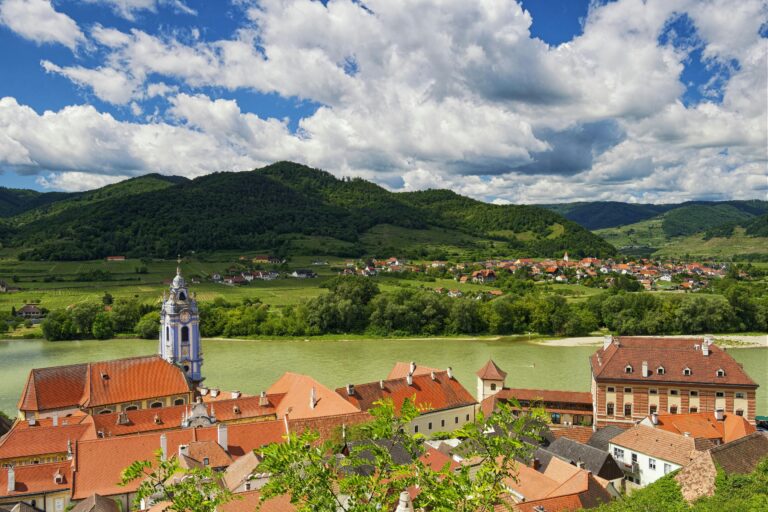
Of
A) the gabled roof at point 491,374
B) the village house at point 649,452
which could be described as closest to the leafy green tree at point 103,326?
the gabled roof at point 491,374

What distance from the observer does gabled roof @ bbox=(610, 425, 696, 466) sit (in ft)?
71.8

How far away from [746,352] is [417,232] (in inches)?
4393

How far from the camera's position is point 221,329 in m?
65.2

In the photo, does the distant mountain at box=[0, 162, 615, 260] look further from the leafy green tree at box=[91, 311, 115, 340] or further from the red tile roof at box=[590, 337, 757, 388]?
the red tile roof at box=[590, 337, 757, 388]

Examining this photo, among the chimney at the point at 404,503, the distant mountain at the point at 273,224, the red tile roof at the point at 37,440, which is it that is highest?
the distant mountain at the point at 273,224

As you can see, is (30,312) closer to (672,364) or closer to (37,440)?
(37,440)

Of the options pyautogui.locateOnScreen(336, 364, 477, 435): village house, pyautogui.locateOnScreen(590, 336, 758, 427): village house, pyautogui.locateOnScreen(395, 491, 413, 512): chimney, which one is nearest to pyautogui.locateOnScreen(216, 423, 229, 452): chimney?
pyautogui.locateOnScreen(336, 364, 477, 435): village house

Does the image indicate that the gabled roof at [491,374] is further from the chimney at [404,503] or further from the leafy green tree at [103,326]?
the leafy green tree at [103,326]

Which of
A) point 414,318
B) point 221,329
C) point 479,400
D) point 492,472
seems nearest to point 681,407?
point 479,400

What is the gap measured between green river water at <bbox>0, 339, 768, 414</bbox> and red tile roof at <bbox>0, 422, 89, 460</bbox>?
13.2m

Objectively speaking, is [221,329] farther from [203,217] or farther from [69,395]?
[203,217]

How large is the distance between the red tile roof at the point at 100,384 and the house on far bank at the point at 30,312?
45026mm

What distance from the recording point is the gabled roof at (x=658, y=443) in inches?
861

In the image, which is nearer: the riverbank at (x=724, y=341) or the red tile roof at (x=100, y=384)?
the red tile roof at (x=100, y=384)
